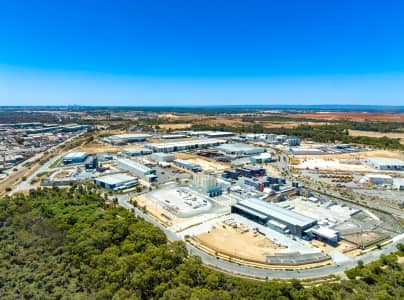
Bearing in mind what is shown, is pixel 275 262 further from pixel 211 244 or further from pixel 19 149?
pixel 19 149

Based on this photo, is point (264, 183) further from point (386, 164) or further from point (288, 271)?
point (386, 164)

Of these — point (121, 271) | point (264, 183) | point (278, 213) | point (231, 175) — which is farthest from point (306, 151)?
point (121, 271)

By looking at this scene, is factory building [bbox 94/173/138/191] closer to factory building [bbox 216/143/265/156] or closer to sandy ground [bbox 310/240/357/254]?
sandy ground [bbox 310/240/357/254]

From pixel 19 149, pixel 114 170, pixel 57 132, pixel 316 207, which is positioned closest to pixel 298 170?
pixel 316 207

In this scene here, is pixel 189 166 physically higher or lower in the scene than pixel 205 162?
higher

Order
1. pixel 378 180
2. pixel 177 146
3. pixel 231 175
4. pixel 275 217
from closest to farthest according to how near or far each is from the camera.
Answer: pixel 275 217
pixel 378 180
pixel 231 175
pixel 177 146

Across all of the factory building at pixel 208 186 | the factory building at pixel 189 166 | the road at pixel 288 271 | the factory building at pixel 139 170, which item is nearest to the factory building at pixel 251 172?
the factory building at pixel 189 166

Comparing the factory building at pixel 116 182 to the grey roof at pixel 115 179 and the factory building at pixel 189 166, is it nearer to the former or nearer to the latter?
the grey roof at pixel 115 179
